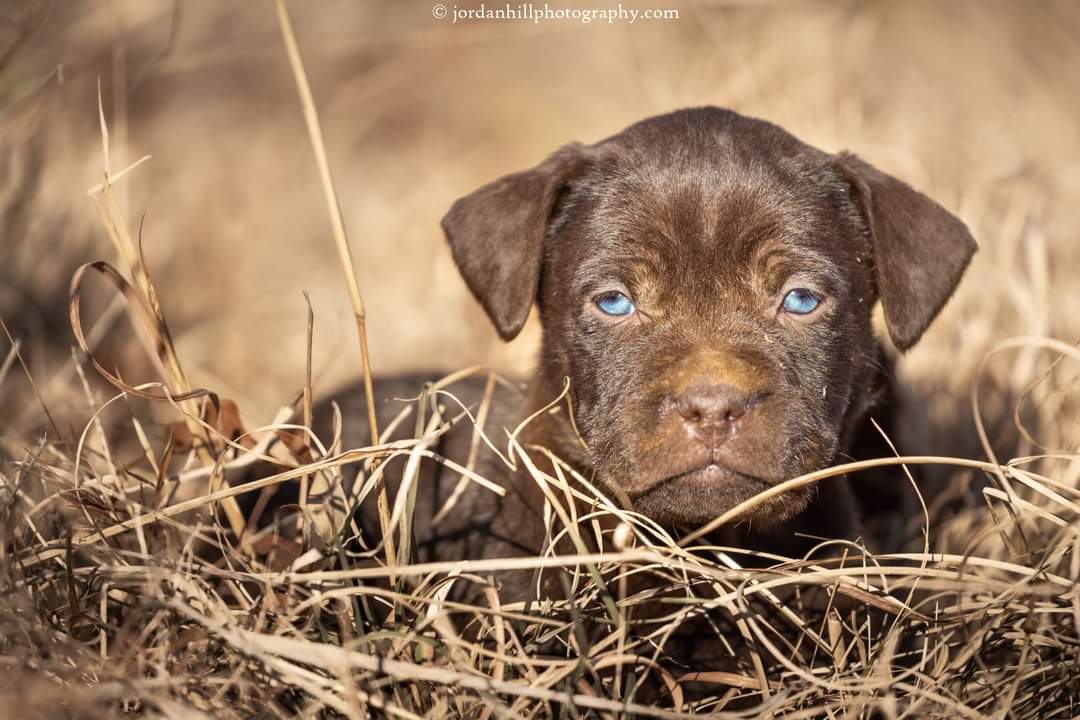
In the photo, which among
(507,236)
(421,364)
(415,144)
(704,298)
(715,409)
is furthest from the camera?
(415,144)

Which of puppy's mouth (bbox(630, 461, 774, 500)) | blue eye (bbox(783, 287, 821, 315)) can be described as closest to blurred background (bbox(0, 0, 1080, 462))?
blue eye (bbox(783, 287, 821, 315))

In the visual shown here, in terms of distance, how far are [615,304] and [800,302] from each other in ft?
2.30

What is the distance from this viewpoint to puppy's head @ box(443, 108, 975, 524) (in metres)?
3.43

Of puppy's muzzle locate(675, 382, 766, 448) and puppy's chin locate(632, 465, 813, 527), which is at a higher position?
puppy's muzzle locate(675, 382, 766, 448)

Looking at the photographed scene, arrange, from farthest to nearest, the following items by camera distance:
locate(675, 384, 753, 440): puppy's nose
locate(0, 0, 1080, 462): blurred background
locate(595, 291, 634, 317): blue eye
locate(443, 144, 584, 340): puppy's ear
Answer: locate(0, 0, 1080, 462): blurred background, locate(443, 144, 584, 340): puppy's ear, locate(595, 291, 634, 317): blue eye, locate(675, 384, 753, 440): puppy's nose

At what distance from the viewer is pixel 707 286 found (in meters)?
3.74

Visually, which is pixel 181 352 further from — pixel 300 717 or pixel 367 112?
pixel 367 112

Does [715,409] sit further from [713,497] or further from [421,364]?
[421,364]

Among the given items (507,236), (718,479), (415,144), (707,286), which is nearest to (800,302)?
(707,286)

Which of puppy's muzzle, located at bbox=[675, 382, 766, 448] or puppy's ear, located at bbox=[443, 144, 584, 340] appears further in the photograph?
puppy's ear, located at bbox=[443, 144, 584, 340]

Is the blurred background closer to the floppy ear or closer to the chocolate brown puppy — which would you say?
the floppy ear

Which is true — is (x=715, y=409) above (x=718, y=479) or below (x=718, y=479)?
above

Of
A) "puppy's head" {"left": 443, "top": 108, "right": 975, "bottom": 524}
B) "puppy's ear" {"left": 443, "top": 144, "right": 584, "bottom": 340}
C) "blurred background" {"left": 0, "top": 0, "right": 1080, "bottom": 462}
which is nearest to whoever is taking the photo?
"puppy's head" {"left": 443, "top": 108, "right": 975, "bottom": 524}

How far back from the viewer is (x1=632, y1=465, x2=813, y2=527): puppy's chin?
3404 mm
